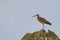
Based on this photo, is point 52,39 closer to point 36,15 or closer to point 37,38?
point 37,38

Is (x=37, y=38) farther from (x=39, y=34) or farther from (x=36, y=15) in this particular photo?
(x=36, y=15)

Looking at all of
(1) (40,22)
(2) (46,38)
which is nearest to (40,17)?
(1) (40,22)

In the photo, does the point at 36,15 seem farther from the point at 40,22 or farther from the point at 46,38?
the point at 46,38

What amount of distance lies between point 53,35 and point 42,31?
867mm

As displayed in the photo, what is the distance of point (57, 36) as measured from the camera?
42.1 metres

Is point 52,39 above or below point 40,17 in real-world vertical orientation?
below

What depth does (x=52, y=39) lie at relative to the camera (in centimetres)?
4178

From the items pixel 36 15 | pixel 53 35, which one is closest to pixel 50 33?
pixel 53 35

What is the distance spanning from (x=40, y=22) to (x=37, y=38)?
2716 millimetres

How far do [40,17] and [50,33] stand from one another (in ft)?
9.11

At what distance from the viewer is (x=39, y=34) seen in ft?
137

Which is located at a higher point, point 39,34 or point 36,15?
point 36,15

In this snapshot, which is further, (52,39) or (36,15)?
(36,15)

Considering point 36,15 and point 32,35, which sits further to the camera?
point 36,15
